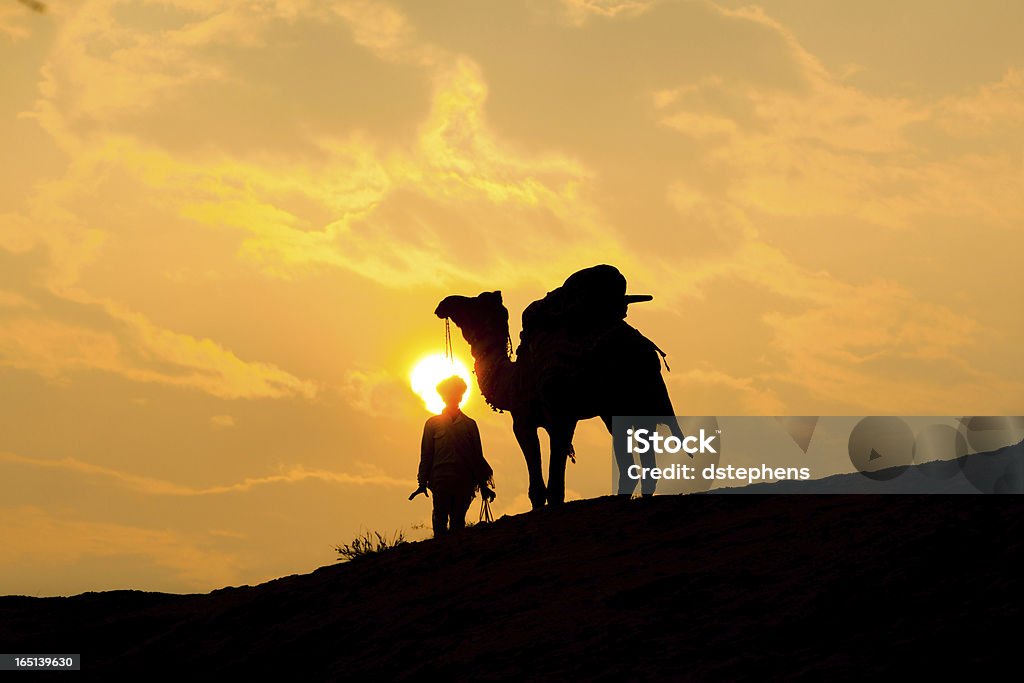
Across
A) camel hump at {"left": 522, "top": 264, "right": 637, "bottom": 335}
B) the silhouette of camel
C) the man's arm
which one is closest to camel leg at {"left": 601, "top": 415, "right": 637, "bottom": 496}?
the silhouette of camel

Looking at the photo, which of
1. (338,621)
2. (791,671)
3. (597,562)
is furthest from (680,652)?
(338,621)

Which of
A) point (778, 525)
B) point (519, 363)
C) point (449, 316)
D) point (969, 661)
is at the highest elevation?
point (449, 316)

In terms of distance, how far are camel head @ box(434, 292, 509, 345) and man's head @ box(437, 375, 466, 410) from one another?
0.58 metres

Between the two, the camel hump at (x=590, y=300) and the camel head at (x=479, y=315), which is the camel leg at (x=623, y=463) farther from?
the camel head at (x=479, y=315)

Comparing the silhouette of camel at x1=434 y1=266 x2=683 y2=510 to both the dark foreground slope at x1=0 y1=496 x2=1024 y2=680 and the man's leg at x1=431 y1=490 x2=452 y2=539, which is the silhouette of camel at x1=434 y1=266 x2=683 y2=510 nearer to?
the dark foreground slope at x1=0 y1=496 x2=1024 y2=680

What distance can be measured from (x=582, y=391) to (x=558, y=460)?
0.91m

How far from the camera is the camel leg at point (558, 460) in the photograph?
48.3 feet

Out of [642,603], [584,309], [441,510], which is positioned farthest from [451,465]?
[642,603]

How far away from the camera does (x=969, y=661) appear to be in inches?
314

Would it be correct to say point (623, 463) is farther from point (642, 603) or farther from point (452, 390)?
point (642, 603)

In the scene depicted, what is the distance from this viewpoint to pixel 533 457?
1527cm

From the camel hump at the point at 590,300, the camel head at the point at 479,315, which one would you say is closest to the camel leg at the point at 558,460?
the camel hump at the point at 590,300

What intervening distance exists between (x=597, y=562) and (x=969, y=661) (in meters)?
4.37

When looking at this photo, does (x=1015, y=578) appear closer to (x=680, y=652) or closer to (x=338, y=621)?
(x=680, y=652)
